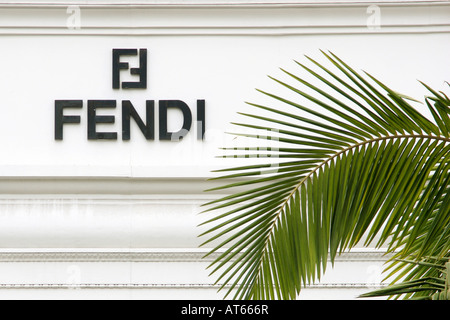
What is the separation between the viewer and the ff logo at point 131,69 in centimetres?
491

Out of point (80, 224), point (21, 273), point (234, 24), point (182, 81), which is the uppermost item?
point (234, 24)

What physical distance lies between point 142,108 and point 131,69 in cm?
25

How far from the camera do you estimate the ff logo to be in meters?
4.91

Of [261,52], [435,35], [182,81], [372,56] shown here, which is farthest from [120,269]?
[435,35]

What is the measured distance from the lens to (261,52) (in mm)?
4992

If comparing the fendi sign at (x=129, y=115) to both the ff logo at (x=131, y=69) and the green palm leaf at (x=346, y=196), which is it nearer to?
the ff logo at (x=131, y=69)

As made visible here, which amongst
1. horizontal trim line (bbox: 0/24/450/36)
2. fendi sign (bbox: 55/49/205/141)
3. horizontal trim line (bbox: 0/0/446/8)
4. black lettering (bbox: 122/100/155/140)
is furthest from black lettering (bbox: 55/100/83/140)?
horizontal trim line (bbox: 0/0/446/8)

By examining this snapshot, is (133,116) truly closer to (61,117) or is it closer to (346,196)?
(61,117)

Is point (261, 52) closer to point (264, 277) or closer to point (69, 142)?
point (69, 142)

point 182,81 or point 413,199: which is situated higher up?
point 182,81

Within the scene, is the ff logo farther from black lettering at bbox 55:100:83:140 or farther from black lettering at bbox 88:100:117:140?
black lettering at bbox 55:100:83:140

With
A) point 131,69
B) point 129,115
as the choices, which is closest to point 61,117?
point 129,115

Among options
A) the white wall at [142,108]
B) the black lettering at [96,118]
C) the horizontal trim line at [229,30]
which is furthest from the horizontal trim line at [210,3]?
the black lettering at [96,118]

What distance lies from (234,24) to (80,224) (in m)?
1.58
